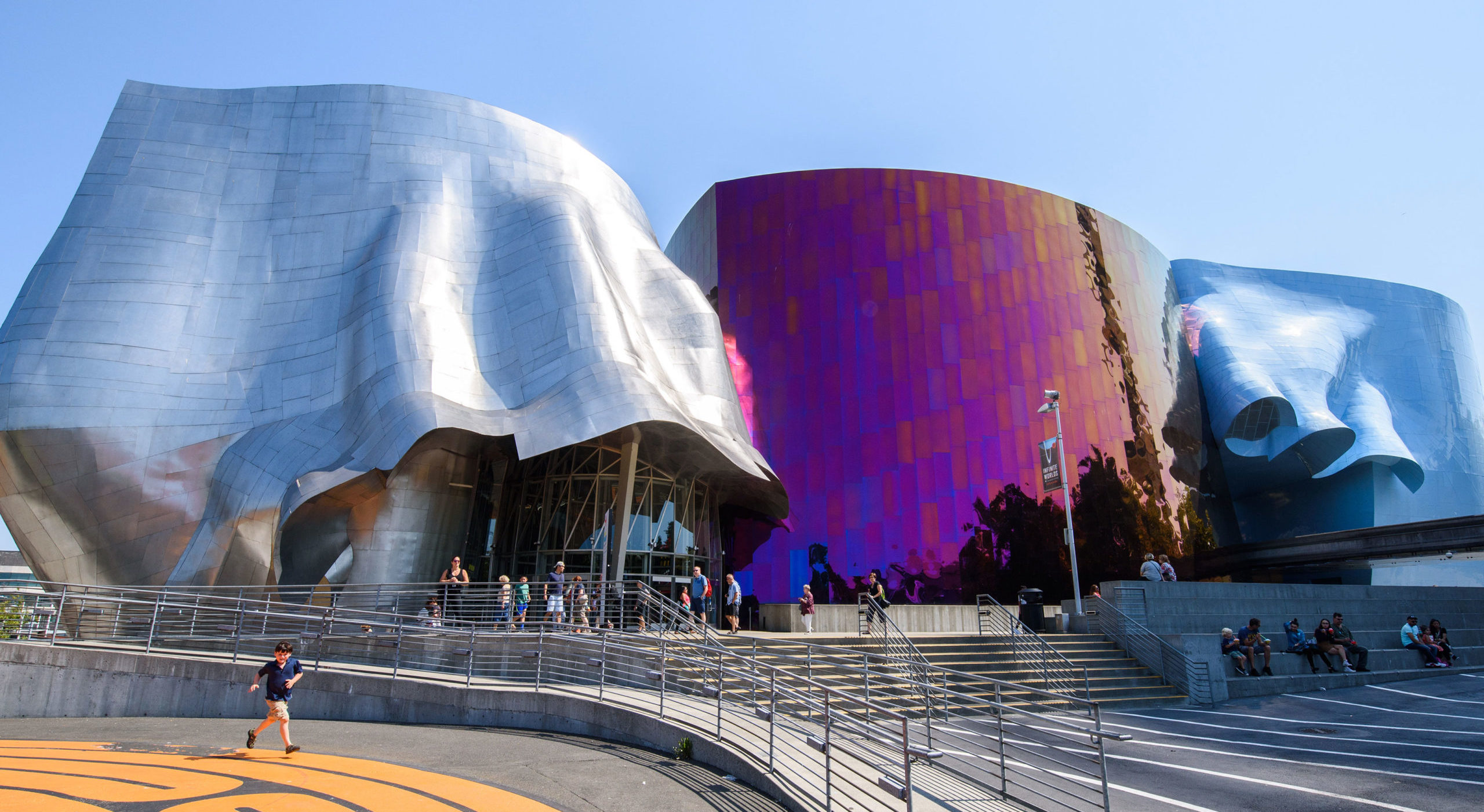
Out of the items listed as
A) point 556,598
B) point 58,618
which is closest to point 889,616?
point 556,598

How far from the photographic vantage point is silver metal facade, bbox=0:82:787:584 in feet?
63.9

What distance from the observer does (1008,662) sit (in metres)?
16.7

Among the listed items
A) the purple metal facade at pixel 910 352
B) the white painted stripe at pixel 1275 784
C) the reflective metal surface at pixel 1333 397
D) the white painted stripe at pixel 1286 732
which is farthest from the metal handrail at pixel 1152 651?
the reflective metal surface at pixel 1333 397

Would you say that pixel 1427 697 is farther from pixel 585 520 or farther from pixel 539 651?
pixel 585 520

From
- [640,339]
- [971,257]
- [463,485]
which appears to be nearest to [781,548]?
[640,339]

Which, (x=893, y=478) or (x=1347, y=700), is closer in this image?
(x=1347, y=700)

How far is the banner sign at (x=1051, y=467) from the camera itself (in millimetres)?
21531

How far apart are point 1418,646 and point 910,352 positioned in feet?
52.9

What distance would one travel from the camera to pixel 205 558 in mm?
18578

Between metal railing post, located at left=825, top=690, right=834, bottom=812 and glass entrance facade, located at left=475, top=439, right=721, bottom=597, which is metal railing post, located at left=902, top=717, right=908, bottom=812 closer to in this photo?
metal railing post, located at left=825, top=690, right=834, bottom=812

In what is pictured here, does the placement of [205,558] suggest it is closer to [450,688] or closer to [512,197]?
[450,688]

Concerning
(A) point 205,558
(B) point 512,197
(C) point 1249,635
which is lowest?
(C) point 1249,635

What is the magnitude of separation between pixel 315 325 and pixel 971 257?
73.6 ft

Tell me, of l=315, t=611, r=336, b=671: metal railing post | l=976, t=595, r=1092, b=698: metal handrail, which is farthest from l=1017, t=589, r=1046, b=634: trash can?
l=315, t=611, r=336, b=671: metal railing post
